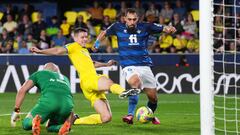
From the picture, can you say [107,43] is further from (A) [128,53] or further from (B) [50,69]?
(B) [50,69]

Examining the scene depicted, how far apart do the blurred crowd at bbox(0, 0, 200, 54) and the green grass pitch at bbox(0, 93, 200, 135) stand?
296 cm

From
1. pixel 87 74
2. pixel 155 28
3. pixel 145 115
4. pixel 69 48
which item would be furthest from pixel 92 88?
pixel 155 28

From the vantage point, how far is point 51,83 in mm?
9734

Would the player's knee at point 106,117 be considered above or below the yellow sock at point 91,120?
above

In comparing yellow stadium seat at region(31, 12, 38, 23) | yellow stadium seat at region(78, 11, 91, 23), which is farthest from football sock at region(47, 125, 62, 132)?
yellow stadium seat at region(31, 12, 38, 23)

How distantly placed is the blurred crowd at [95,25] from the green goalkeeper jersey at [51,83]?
10990mm

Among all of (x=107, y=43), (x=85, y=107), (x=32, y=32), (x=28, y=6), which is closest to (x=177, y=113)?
(x=85, y=107)

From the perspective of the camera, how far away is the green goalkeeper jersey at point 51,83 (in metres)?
9.68

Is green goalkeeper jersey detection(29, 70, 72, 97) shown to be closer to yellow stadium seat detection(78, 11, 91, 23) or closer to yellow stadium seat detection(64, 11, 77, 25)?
yellow stadium seat detection(78, 11, 91, 23)

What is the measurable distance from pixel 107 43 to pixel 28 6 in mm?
3967

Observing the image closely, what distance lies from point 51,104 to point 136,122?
262cm

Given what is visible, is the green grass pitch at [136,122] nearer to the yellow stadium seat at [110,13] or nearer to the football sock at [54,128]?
the football sock at [54,128]

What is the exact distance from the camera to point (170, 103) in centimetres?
1623

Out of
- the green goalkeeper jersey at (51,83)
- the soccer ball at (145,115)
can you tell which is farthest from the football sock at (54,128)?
the soccer ball at (145,115)
